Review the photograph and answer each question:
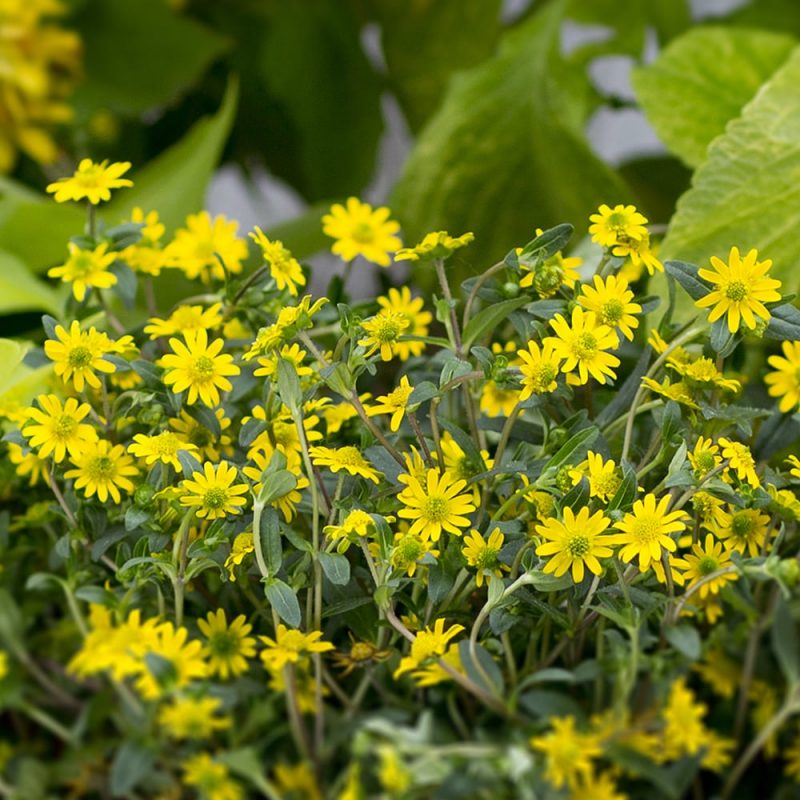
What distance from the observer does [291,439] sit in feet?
A: 0.82

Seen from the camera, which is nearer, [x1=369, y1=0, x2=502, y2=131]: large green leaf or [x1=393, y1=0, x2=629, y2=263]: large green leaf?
[x1=393, y1=0, x2=629, y2=263]: large green leaf

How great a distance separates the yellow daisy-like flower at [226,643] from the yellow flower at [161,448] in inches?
1.4

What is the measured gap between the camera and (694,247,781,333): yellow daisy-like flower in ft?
0.76

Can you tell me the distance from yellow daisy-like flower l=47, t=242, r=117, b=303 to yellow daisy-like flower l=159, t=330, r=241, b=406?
4 centimetres

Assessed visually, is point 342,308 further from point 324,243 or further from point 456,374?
point 324,243

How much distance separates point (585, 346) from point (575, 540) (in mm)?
43

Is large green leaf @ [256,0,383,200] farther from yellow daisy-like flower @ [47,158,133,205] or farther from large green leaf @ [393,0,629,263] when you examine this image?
yellow daisy-like flower @ [47,158,133,205]

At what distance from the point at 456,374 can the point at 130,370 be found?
0.09 metres

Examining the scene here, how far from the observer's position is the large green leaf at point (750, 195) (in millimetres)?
336

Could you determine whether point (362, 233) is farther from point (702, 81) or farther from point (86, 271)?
Answer: point (702, 81)

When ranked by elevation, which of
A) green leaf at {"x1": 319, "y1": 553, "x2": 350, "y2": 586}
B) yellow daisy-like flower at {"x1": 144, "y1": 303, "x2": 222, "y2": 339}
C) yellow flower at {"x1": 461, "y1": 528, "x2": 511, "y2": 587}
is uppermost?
yellow daisy-like flower at {"x1": 144, "y1": 303, "x2": 222, "y2": 339}

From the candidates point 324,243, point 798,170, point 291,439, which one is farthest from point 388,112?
point 291,439

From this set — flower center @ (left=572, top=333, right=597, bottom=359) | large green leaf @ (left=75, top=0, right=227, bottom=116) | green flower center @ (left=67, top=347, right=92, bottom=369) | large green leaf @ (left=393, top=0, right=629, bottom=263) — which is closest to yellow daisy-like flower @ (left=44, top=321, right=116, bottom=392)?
green flower center @ (left=67, top=347, right=92, bottom=369)

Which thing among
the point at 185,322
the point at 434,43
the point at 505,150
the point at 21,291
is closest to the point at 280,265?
the point at 185,322
